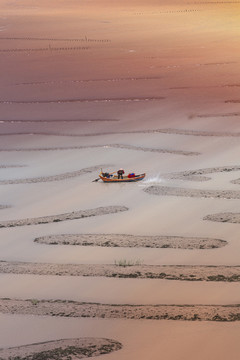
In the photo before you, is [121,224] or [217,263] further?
[121,224]

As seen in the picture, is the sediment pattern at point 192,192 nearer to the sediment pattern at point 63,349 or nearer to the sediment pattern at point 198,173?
the sediment pattern at point 198,173

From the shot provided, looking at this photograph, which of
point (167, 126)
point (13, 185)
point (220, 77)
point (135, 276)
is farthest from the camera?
point (220, 77)

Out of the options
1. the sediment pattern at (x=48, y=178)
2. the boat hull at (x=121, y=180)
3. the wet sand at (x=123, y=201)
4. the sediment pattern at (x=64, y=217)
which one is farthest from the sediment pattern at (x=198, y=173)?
the sediment pattern at (x=64, y=217)

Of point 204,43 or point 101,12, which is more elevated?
point 101,12

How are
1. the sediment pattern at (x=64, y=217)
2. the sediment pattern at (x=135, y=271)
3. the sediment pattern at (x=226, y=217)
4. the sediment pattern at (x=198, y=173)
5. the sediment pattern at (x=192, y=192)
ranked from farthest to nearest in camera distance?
the sediment pattern at (x=198, y=173) → the sediment pattern at (x=192, y=192) → the sediment pattern at (x=64, y=217) → the sediment pattern at (x=226, y=217) → the sediment pattern at (x=135, y=271)

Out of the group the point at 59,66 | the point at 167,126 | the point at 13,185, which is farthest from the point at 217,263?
the point at 59,66

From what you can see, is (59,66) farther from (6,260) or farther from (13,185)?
(6,260)

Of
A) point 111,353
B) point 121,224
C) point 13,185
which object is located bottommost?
point 111,353

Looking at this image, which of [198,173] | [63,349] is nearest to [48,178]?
[198,173]
